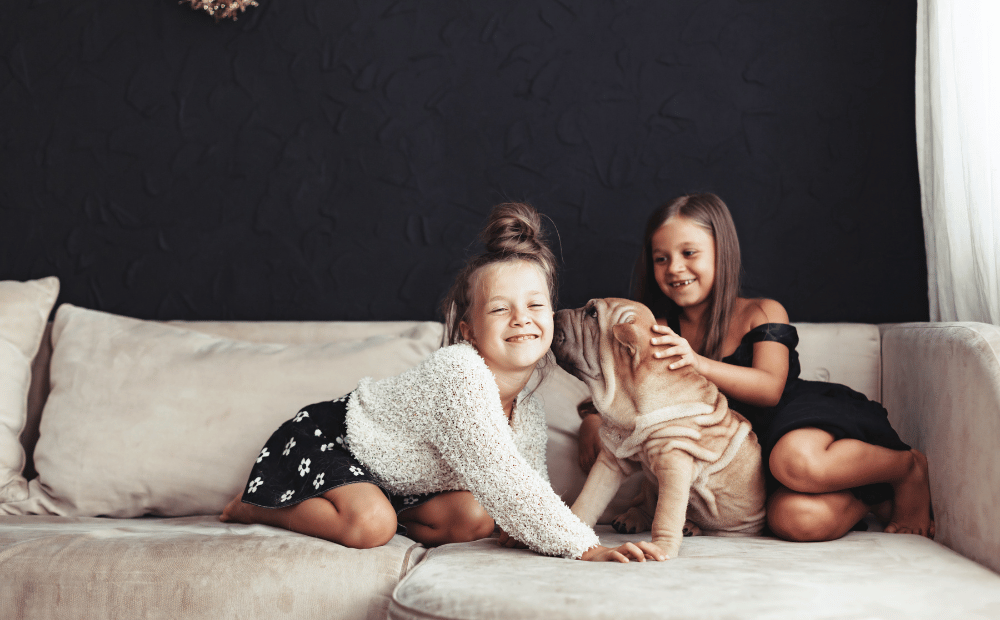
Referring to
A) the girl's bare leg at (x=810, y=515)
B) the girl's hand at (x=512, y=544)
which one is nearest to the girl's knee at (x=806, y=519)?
the girl's bare leg at (x=810, y=515)

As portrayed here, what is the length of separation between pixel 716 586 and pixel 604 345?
521mm

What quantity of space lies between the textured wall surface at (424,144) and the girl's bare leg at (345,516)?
863 mm

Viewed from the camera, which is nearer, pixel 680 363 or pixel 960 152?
pixel 680 363

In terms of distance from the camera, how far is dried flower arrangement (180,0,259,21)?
7.29 ft

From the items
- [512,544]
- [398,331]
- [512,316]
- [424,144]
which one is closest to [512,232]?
[512,316]

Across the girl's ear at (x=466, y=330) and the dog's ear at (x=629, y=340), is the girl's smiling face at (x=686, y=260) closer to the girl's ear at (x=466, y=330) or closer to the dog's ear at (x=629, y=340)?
the dog's ear at (x=629, y=340)

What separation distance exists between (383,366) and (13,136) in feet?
5.14

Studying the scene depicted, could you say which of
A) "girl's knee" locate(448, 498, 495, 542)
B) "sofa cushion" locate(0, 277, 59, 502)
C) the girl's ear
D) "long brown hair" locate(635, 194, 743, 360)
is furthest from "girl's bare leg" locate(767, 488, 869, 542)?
"sofa cushion" locate(0, 277, 59, 502)

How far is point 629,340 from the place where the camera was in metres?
1.36

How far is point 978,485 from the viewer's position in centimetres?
123

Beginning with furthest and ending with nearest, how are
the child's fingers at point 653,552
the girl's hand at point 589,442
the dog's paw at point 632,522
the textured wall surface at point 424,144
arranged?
the textured wall surface at point 424,144 → the girl's hand at point 589,442 → the dog's paw at point 632,522 → the child's fingers at point 653,552

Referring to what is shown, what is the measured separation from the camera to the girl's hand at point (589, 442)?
164 centimetres

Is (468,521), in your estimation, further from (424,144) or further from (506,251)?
(424,144)

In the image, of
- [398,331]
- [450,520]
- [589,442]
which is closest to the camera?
[450,520]
